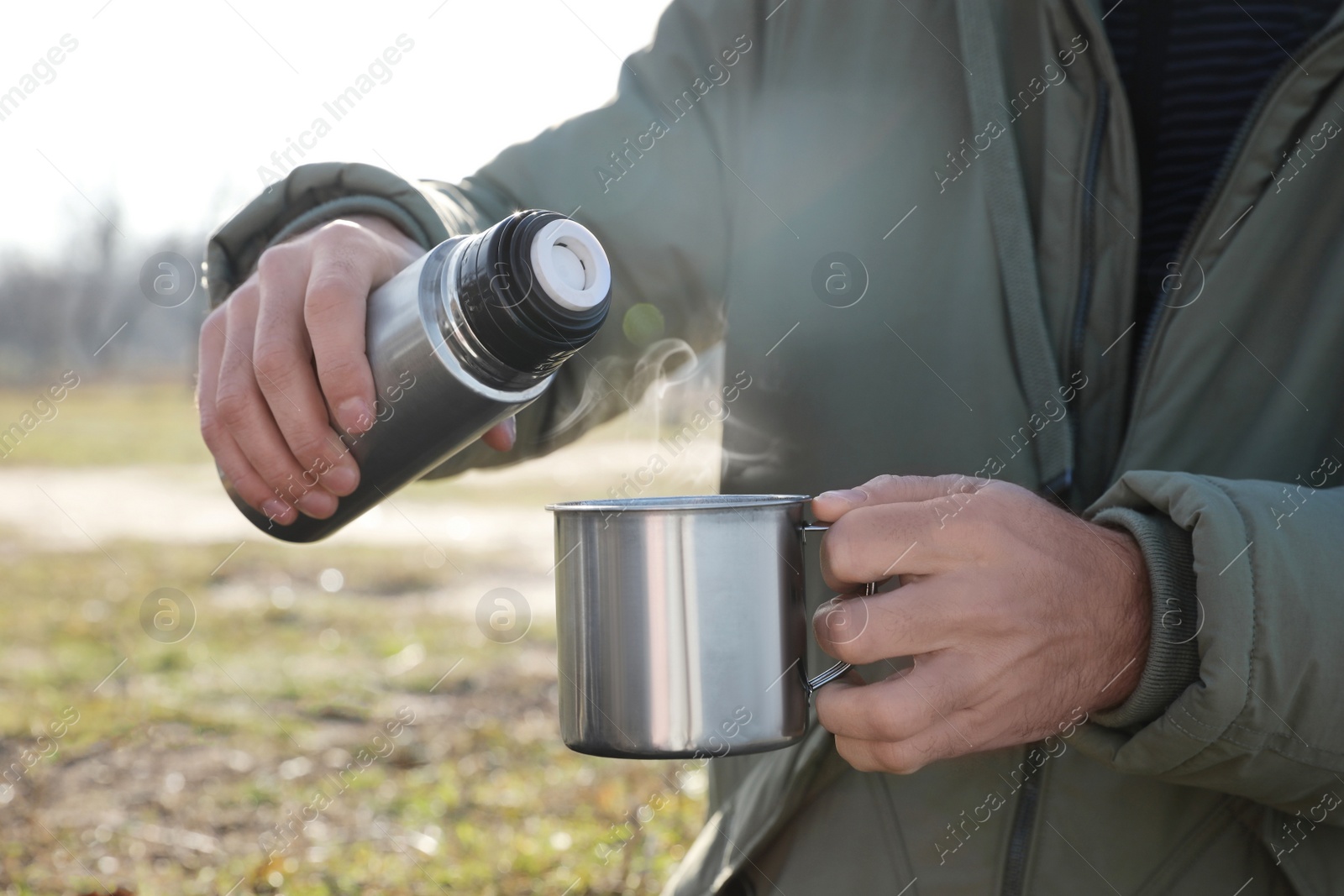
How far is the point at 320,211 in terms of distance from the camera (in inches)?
51.5

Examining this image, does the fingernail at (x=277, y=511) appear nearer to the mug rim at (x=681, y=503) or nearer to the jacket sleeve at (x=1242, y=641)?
the mug rim at (x=681, y=503)

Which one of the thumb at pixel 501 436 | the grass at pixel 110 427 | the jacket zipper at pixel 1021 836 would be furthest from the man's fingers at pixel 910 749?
the grass at pixel 110 427

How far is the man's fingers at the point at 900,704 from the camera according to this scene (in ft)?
3.14

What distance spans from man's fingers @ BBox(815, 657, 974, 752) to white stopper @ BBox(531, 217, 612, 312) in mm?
435

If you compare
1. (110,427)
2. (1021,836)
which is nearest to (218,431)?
(1021,836)

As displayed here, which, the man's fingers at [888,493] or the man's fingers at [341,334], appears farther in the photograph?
the man's fingers at [341,334]

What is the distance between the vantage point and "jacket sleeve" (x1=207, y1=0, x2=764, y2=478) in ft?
4.77

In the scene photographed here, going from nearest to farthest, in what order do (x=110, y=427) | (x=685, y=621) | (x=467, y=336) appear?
(x=685, y=621), (x=467, y=336), (x=110, y=427)

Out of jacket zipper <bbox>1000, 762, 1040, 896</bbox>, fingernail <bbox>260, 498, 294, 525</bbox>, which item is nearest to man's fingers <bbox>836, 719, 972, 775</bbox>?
jacket zipper <bbox>1000, 762, 1040, 896</bbox>

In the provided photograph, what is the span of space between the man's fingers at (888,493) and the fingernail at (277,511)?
1.99ft

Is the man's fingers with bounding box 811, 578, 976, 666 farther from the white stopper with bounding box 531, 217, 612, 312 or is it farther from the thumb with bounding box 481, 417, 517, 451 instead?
the thumb with bounding box 481, 417, 517, 451

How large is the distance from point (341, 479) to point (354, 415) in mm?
90

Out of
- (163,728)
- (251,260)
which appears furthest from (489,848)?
(251,260)

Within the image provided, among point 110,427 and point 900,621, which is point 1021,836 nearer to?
point 900,621
